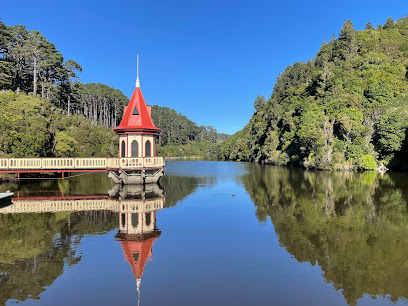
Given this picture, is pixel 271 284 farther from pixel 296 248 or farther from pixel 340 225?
pixel 340 225

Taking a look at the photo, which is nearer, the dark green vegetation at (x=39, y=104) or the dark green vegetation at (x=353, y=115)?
the dark green vegetation at (x=39, y=104)

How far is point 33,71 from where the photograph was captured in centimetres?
6141

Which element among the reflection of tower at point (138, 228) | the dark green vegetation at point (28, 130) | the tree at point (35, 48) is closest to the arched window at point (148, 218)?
the reflection of tower at point (138, 228)

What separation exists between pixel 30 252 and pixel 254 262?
829cm

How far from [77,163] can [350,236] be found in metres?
23.7

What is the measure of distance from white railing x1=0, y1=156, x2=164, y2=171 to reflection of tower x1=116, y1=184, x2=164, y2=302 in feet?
15.9

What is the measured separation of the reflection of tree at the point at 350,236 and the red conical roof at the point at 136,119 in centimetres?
1347

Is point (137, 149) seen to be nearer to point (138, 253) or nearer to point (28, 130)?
point (28, 130)

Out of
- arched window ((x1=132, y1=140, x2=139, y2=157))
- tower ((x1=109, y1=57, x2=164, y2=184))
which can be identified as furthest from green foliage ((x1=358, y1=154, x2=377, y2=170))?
arched window ((x1=132, y1=140, x2=139, y2=157))

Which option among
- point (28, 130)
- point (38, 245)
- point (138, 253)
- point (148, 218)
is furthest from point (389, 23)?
point (38, 245)

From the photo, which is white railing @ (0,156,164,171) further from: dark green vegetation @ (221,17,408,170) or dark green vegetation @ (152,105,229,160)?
dark green vegetation @ (152,105,229,160)

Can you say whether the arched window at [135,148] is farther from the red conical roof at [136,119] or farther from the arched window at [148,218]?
the arched window at [148,218]

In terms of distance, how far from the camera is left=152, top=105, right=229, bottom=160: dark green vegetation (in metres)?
148

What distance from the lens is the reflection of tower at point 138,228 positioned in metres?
10.2
